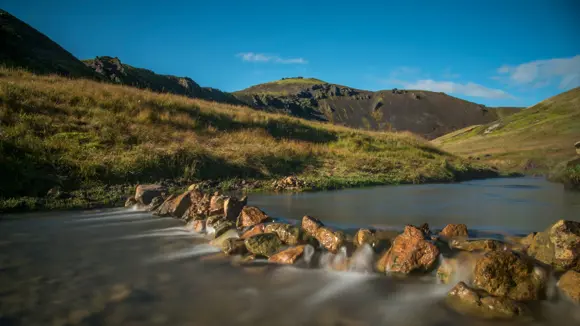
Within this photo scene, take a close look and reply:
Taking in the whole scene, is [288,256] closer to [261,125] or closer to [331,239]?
[331,239]

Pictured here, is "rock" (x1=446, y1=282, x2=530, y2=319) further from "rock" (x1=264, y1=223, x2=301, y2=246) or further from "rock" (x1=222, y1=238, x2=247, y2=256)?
"rock" (x1=222, y1=238, x2=247, y2=256)

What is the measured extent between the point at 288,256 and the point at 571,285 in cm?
341

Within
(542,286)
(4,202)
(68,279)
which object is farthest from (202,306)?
(4,202)

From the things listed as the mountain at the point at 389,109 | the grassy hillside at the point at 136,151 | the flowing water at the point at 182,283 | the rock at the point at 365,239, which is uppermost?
the mountain at the point at 389,109

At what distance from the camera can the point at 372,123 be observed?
106812mm

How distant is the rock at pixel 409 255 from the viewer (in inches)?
185

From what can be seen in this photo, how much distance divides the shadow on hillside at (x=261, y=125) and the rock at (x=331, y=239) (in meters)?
12.4

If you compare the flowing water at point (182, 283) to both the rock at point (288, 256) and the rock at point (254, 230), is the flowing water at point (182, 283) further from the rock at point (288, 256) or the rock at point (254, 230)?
the rock at point (254, 230)

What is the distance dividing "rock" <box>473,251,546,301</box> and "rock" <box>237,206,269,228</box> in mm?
3781

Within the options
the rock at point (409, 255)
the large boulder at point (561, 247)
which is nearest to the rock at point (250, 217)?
the rock at point (409, 255)

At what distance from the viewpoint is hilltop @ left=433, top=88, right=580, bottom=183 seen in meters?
26.2

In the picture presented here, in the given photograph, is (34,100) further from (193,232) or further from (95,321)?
(95,321)

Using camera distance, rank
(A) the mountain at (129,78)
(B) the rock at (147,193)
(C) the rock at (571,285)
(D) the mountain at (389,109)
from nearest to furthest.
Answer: (C) the rock at (571,285) → (B) the rock at (147,193) → (A) the mountain at (129,78) → (D) the mountain at (389,109)

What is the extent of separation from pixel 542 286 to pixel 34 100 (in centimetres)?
1631
